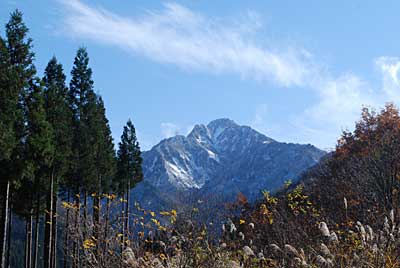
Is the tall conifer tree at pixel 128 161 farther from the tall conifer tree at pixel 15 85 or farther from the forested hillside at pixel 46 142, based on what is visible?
the tall conifer tree at pixel 15 85

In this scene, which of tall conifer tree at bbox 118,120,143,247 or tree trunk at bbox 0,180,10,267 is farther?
tall conifer tree at bbox 118,120,143,247

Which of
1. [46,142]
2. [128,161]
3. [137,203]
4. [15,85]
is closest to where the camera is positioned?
[137,203]

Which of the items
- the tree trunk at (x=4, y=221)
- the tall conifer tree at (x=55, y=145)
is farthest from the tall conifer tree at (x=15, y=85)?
the tall conifer tree at (x=55, y=145)

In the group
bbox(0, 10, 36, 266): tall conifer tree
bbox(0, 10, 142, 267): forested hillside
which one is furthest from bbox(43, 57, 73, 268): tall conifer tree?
bbox(0, 10, 36, 266): tall conifer tree

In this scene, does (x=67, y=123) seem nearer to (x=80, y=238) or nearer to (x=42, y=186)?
(x=42, y=186)

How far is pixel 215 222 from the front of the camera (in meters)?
9.35

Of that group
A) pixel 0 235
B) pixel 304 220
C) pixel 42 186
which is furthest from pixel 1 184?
pixel 304 220

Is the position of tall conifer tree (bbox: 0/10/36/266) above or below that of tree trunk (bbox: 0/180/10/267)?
above

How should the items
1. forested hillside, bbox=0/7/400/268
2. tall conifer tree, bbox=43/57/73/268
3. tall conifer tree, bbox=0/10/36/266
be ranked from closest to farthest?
forested hillside, bbox=0/7/400/268 → tall conifer tree, bbox=0/10/36/266 → tall conifer tree, bbox=43/57/73/268

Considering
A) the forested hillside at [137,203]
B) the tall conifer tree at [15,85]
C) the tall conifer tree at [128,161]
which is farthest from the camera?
the tall conifer tree at [128,161]

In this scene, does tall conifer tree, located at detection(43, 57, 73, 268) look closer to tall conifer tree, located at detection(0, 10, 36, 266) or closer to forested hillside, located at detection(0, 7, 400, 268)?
forested hillside, located at detection(0, 7, 400, 268)

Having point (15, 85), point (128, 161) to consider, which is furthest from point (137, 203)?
point (128, 161)

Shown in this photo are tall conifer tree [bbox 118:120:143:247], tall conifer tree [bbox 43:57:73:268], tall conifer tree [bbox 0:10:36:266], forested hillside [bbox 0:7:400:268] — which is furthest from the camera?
tall conifer tree [bbox 118:120:143:247]

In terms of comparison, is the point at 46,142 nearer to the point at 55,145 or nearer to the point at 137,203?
the point at 55,145
